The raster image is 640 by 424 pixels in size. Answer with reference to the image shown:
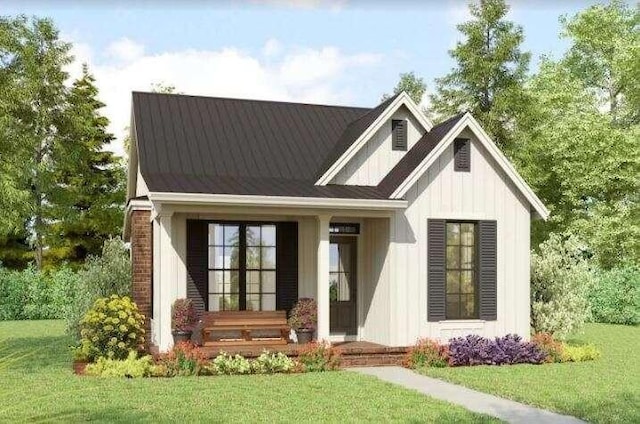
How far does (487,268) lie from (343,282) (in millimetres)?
3062

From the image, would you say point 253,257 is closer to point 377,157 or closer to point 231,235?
point 231,235

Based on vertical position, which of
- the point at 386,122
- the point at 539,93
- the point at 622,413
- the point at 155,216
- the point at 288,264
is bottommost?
the point at 622,413

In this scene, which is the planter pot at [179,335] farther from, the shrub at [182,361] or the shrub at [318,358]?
the shrub at [318,358]

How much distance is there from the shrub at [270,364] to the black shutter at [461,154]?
212 inches

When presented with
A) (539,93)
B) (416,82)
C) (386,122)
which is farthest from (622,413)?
(416,82)

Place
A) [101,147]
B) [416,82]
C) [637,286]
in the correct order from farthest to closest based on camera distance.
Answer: [416,82] < [101,147] < [637,286]

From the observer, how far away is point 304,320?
51.3ft

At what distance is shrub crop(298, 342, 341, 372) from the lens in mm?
14295

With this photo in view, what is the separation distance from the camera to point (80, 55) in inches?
1506

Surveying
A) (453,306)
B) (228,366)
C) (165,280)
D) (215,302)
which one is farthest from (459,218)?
(165,280)

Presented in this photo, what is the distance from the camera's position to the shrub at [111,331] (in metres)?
14.0

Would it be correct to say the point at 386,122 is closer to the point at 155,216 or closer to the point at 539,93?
the point at 155,216

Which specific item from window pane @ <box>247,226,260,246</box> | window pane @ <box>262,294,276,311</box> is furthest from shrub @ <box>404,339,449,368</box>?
window pane @ <box>247,226,260,246</box>

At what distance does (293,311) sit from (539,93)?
2523 centimetres
